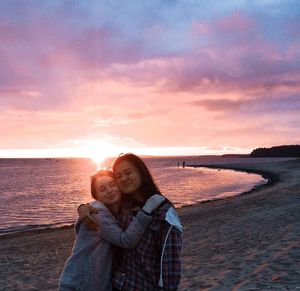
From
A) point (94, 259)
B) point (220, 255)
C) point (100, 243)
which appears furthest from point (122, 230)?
point (220, 255)

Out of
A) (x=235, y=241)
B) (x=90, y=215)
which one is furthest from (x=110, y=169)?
(x=235, y=241)

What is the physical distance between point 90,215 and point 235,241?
10840 mm

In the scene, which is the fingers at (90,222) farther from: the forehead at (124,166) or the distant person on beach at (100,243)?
the forehead at (124,166)

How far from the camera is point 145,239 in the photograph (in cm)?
312

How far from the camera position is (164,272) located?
9.89 feet

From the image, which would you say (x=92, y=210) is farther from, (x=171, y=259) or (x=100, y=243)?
(x=171, y=259)

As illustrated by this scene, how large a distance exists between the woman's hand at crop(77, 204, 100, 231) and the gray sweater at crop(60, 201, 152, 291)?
1.5 inches

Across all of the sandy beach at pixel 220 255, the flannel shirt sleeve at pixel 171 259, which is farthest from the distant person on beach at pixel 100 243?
the sandy beach at pixel 220 255

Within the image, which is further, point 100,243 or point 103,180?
point 103,180

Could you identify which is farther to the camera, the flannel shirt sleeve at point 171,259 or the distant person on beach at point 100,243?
the distant person on beach at point 100,243

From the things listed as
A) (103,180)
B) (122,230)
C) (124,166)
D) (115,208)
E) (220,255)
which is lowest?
(220,255)

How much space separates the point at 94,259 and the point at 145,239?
51 centimetres

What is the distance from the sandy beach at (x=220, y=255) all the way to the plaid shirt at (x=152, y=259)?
543cm

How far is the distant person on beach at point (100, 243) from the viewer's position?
3157mm
